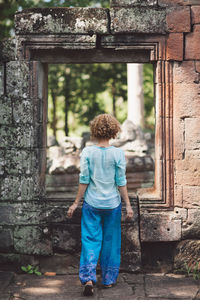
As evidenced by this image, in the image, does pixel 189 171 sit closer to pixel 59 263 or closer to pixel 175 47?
pixel 175 47

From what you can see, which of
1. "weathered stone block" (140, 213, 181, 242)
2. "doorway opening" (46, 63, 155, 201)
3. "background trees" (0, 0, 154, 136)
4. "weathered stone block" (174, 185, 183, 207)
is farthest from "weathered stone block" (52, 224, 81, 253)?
"background trees" (0, 0, 154, 136)

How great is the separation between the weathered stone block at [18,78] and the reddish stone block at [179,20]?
64.4 inches

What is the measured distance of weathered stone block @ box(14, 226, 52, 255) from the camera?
4.34 meters

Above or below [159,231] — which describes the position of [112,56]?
above

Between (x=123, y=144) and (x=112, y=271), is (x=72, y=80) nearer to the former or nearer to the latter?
(x=123, y=144)

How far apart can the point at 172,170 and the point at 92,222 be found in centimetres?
117

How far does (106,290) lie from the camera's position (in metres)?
3.75

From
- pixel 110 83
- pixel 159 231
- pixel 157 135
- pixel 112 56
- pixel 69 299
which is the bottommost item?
pixel 69 299

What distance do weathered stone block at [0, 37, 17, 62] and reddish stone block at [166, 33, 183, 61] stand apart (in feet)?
5.61

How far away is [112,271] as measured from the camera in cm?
379

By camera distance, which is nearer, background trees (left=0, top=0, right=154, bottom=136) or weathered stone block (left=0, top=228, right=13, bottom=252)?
weathered stone block (left=0, top=228, right=13, bottom=252)

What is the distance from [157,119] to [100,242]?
59.7 inches

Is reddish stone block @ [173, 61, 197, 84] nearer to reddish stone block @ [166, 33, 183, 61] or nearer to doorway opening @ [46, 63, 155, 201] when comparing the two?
reddish stone block @ [166, 33, 183, 61]

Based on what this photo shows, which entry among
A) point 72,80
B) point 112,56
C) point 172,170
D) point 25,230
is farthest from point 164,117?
point 72,80
